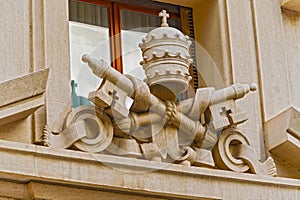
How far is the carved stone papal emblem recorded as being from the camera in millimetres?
12891

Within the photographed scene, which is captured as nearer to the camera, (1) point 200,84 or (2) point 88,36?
(2) point 88,36

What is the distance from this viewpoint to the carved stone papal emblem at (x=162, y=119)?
1289cm

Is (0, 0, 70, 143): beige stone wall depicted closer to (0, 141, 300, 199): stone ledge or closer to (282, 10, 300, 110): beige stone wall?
(0, 141, 300, 199): stone ledge

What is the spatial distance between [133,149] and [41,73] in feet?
3.80

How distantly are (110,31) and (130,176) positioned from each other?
2.02m

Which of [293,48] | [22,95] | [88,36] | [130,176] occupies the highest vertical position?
[293,48]

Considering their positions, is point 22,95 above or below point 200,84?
below

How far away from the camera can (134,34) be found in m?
14.5

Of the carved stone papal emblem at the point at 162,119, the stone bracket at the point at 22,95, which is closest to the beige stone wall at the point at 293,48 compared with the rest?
the carved stone papal emblem at the point at 162,119

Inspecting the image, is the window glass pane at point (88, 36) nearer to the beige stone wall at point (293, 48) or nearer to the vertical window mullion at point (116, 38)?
the vertical window mullion at point (116, 38)

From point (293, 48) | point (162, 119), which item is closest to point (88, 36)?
point (162, 119)

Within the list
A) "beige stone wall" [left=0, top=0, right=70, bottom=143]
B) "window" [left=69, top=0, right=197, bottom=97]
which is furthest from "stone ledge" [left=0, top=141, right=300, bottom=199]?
"window" [left=69, top=0, right=197, bottom=97]

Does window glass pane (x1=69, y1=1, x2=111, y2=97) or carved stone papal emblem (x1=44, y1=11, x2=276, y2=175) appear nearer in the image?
carved stone papal emblem (x1=44, y1=11, x2=276, y2=175)

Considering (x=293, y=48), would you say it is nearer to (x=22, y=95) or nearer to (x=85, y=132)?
(x=85, y=132)
